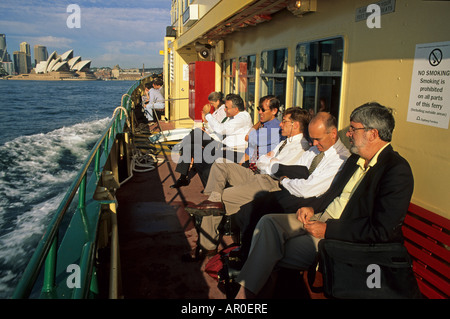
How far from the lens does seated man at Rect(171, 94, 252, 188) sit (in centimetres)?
504

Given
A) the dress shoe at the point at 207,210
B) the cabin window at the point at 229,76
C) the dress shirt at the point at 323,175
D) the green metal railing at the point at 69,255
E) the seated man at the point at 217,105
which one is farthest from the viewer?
the cabin window at the point at 229,76

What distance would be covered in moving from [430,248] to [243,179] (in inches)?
81.8

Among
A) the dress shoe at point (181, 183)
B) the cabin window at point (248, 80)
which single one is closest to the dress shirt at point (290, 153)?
the dress shoe at point (181, 183)

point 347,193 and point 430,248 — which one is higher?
point 347,193

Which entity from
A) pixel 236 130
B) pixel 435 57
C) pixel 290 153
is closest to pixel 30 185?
pixel 236 130

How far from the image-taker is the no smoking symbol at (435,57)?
2266 millimetres

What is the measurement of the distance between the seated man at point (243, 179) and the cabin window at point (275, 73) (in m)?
1.49

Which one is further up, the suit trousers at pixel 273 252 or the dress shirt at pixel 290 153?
the dress shirt at pixel 290 153

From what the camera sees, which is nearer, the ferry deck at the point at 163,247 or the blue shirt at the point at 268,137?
the ferry deck at the point at 163,247

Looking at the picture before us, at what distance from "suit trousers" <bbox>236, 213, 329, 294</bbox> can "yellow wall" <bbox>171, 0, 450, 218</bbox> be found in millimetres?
830

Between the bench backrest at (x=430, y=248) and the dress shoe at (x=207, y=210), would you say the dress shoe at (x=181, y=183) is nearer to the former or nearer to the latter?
the dress shoe at (x=207, y=210)

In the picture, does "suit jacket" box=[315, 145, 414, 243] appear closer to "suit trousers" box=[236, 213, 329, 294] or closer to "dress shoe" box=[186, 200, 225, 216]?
"suit trousers" box=[236, 213, 329, 294]

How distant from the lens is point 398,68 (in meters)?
2.67

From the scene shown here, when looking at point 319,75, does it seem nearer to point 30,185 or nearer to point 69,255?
point 69,255
